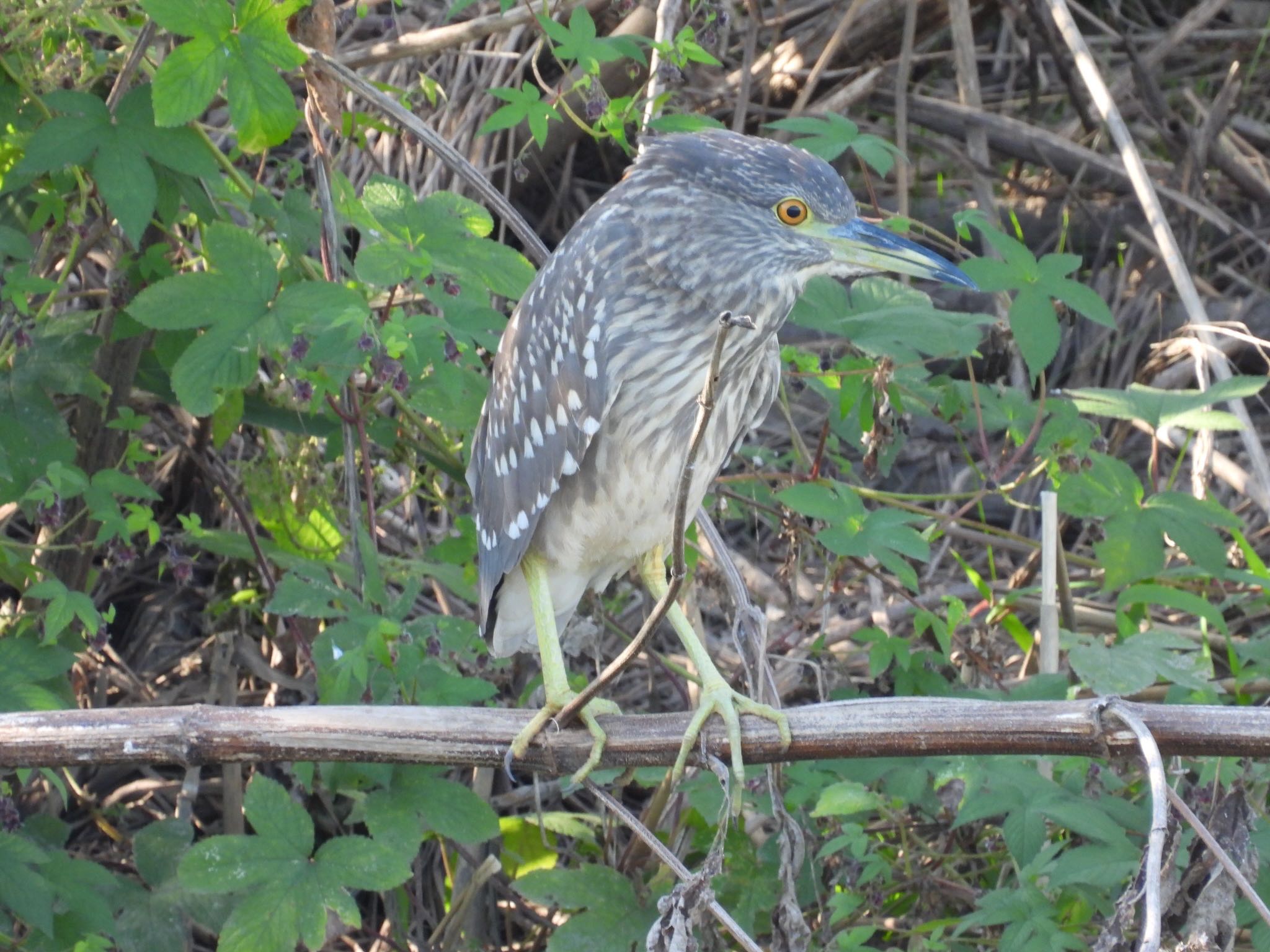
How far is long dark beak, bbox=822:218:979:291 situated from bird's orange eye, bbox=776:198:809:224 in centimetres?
5

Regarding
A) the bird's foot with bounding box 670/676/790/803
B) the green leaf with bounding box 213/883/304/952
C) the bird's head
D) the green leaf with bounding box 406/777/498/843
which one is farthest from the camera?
the green leaf with bounding box 406/777/498/843

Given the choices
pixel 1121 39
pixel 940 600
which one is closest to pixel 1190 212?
pixel 1121 39

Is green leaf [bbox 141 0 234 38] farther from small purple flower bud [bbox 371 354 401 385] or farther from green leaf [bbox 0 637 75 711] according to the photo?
green leaf [bbox 0 637 75 711]

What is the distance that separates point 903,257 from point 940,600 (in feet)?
6.06

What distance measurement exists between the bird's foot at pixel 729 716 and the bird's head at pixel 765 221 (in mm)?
737

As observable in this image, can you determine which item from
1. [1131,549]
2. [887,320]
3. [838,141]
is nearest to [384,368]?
[887,320]

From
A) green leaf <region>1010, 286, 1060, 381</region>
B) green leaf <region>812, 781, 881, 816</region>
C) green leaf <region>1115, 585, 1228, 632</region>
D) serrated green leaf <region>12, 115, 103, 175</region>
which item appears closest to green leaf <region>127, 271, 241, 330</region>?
serrated green leaf <region>12, 115, 103, 175</region>

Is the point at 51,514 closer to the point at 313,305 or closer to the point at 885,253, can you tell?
the point at 313,305

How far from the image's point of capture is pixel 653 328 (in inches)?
97.7

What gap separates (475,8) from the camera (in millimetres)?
4637

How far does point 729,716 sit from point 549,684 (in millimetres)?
418

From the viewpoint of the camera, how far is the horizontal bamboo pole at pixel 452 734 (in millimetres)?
2006

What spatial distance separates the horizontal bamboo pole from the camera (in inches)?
79.0

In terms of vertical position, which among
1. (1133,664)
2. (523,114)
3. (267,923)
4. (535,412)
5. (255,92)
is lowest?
(267,923)
